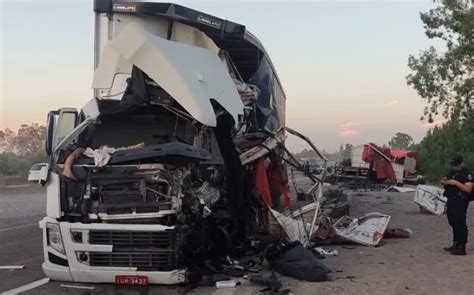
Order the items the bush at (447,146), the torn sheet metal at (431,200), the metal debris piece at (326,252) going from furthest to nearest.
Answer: the bush at (447,146) < the torn sheet metal at (431,200) < the metal debris piece at (326,252)

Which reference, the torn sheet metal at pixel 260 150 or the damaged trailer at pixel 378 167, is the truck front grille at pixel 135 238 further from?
the damaged trailer at pixel 378 167

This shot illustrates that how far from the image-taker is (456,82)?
75.6 ft

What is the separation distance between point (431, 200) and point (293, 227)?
7.88m

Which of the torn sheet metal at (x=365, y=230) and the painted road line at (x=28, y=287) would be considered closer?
the painted road line at (x=28, y=287)

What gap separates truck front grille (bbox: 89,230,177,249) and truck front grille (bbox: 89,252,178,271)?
0.34 feet

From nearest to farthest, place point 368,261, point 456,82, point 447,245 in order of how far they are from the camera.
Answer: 1. point 368,261
2. point 447,245
3. point 456,82

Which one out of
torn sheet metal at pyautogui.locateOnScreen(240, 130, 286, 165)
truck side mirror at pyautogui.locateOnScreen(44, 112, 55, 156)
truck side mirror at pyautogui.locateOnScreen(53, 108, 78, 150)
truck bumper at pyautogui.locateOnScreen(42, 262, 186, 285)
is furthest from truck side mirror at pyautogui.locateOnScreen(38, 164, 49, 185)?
torn sheet metal at pyautogui.locateOnScreen(240, 130, 286, 165)

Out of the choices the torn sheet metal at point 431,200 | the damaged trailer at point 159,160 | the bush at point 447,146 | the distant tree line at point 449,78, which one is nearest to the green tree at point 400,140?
the bush at point 447,146

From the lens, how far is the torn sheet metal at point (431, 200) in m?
14.7

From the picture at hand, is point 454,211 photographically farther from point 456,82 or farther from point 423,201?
point 456,82

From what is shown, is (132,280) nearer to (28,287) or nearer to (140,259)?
(140,259)

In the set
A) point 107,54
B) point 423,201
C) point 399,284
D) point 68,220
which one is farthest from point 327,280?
point 423,201

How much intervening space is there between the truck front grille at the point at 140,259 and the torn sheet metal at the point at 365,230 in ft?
14.3

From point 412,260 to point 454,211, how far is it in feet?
3.58
